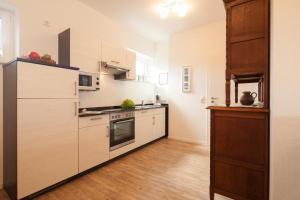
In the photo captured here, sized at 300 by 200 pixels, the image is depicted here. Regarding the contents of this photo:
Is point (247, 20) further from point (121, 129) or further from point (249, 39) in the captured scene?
point (121, 129)

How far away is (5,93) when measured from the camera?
1.87m

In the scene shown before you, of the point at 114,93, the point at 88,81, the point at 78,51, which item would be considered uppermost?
the point at 78,51

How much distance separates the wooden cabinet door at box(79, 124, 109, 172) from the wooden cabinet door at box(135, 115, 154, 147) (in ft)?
2.77

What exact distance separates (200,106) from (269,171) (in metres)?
2.54

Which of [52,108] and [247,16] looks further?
[52,108]

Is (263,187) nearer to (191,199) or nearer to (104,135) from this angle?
(191,199)

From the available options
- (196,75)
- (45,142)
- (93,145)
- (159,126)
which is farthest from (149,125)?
(45,142)

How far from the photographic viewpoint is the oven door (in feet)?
8.89

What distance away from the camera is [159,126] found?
4.10 m

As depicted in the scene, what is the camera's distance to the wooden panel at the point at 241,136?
143 cm

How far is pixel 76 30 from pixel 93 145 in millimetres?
1802

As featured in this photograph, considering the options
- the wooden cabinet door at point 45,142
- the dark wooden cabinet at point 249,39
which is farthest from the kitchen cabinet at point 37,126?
the dark wooden cabinet at point 249,39

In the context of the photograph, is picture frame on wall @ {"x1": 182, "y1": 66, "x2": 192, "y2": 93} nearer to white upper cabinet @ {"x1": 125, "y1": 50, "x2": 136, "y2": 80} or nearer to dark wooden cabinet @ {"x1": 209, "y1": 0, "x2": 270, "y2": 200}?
white upper cabinet @ {"x1": 125, "y1": 50, "x2": 136, "y2": 80}

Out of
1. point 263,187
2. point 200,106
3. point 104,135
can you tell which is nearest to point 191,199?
point 263,187
